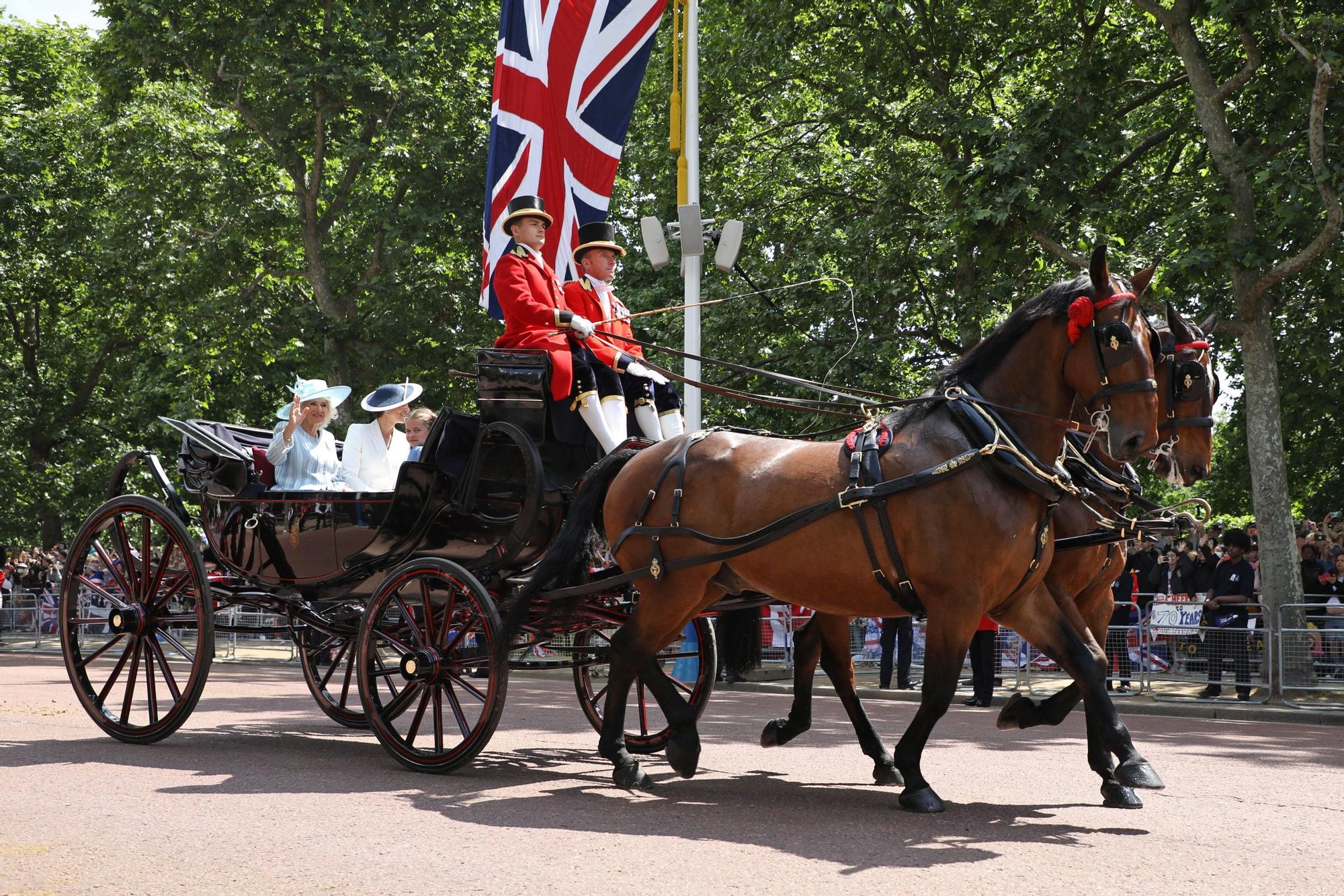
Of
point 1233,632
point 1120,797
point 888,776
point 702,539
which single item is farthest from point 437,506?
point 1233,632

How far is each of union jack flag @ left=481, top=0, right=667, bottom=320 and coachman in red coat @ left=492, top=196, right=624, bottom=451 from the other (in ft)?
17.4

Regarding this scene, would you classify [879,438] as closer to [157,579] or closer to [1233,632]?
[157,579]

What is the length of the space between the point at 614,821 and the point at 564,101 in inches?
351

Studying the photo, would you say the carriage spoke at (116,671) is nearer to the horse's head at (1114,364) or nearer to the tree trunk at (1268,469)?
the horse's head at (1114,364)

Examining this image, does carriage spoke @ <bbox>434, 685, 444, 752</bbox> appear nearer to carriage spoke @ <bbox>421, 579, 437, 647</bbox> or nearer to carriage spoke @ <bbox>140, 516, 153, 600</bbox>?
carriage spoke @ <bbox>421, 579, 437, 647</bbox>

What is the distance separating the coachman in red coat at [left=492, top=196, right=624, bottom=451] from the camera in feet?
24.4

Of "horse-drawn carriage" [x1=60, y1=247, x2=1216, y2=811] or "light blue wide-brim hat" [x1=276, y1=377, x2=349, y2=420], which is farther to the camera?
"light blue wide-brim hat" [x1=276, y1=377, x2=349, y2=420]

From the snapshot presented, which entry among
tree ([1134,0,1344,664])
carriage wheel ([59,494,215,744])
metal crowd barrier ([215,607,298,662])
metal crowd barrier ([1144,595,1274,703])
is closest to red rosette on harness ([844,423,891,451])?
carriage wheel ([59,494,215,744])

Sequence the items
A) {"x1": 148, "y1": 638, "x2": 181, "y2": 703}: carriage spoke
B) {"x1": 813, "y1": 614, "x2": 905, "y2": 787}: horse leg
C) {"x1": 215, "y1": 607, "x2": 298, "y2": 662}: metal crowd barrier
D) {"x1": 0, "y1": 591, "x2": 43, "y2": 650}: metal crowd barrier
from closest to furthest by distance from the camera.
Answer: {"x1": 813, "y1": 614, "x2": 905, "y2": 787}: horse leg, {"x1": 148, "y1": 638, "x2": 181, "y2": 703}: carriage spoke, {"x1": 215, "y1": 607, "x2": 298, "y2": 662}: metal crowd barrier, {"x1": 0, "y1": 591, "x2": 43, "y2": 650}: metal crowd barrier

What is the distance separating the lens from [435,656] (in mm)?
7172

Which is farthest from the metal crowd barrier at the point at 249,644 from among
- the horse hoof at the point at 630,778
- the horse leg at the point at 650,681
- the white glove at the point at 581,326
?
the horse hoof at the point at 630,778

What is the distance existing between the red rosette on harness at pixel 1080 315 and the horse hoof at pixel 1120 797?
6.96 feet

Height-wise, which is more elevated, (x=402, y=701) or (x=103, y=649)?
(x=103, y=649)

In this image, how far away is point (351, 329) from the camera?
24.1 meters
